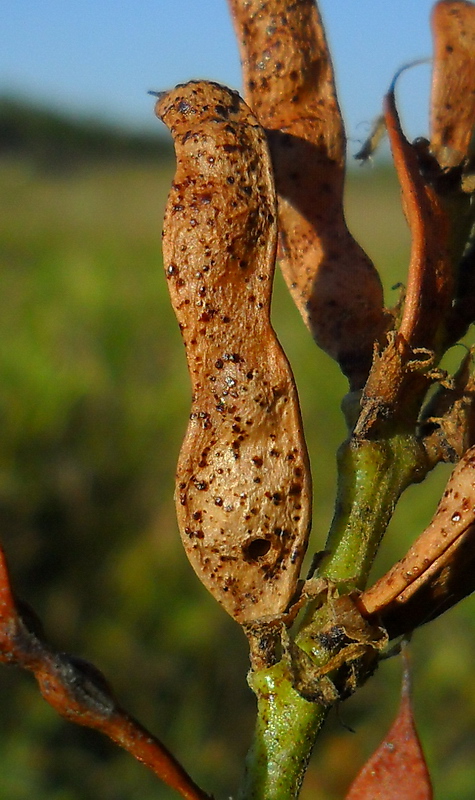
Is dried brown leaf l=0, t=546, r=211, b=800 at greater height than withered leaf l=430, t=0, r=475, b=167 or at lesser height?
lesser

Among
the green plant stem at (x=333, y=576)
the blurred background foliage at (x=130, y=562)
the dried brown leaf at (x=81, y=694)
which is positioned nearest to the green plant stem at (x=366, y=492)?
the green plant stem at (x=333, y=576)

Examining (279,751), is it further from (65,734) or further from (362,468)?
(65,734)

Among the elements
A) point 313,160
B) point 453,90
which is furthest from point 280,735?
point 453,90

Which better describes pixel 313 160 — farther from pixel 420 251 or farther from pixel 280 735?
pixel 280 735

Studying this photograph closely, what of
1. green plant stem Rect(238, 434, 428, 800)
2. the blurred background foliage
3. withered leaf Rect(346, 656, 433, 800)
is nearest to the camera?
withered leaf Rect(346, 656, 433, 800)

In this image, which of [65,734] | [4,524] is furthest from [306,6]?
[4,524]

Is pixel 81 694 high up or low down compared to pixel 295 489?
down

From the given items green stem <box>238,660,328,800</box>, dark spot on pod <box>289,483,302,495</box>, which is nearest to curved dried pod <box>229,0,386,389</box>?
dark spot on pod <box>289,483,302,495</box>

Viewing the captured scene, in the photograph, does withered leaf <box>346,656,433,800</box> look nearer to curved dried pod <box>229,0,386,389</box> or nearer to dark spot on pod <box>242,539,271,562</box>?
dark spot on pod <box>242,539,271,562</box>
